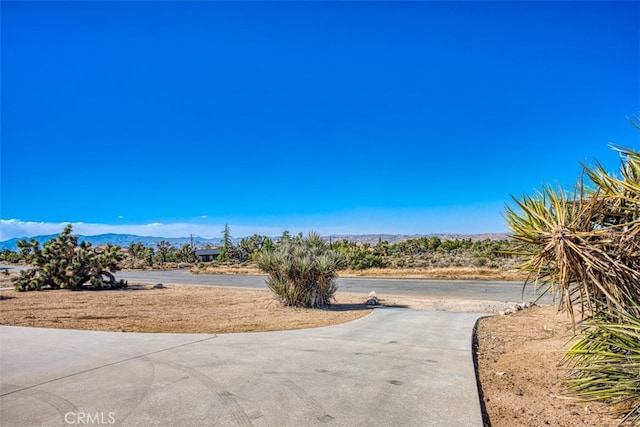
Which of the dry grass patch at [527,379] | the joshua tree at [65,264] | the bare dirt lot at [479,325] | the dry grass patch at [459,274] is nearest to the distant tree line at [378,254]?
the joshua tree at [65,264]

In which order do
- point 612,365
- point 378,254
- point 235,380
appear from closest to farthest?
point 612,365 → point 235,380 → point 378,254

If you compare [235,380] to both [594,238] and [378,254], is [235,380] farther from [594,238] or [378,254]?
[378,254]

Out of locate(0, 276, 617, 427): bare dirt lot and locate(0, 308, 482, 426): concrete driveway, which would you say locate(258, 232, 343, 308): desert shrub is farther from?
locate(0, 308, 482, 426): concrete driveway

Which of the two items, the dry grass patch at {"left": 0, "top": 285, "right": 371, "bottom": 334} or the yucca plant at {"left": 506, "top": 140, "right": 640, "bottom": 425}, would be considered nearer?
the yucca plant at {"left": 506, "top": 140, "right": 640, "bottom": 425}

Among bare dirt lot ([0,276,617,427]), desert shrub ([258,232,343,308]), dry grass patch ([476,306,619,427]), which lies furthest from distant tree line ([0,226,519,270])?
dry grass patch ([476,306,619,427])

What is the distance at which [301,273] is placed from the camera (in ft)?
43.6

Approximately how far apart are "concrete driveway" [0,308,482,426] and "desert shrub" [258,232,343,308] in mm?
5100
